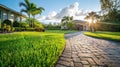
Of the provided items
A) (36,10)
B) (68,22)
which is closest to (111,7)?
(36,10)

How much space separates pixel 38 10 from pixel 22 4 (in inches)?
164

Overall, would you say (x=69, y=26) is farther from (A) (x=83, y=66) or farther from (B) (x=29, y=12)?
(A) (x=83, y=66)

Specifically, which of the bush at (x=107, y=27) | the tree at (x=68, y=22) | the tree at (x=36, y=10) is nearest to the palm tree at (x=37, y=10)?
the tree at (x=36, y=10)

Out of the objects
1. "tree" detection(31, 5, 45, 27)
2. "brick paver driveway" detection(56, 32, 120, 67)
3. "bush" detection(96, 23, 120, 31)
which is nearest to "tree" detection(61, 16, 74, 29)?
"bush" detection(96, 23, 120, 31)

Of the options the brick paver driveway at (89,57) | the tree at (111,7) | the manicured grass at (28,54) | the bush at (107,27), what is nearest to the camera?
the manicured grass at (28,54)

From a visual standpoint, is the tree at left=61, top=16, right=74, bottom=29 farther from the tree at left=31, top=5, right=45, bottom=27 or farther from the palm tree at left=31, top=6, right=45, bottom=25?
the tree at left=31, top=5, right=45, bottom=27

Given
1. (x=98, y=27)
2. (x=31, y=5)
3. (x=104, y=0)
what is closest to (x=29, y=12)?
(x=31, y=5)

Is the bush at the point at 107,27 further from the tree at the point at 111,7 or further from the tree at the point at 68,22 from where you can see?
the tree at the point at 111,7

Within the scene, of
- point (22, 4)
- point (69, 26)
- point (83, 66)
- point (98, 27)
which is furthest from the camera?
point (69, 26)

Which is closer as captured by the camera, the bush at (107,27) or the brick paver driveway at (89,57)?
the brick paver driveway at (89,57)

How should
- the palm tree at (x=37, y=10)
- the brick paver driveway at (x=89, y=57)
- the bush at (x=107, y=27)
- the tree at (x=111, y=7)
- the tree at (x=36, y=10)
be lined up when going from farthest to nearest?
the bush at (x=107, y=27) → the palm tree at (x=37, y=10) → the tree at (x=36, y=10) → the tree at (x=111, y=7) → the brick paver driveway at (x=89, y=57)

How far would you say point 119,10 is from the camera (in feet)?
69.8

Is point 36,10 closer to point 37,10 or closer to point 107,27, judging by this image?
point 37,10

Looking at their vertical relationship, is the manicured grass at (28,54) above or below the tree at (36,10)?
below
